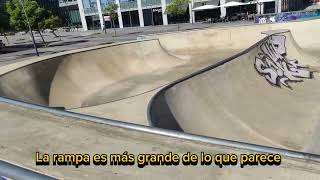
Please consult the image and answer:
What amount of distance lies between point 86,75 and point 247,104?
40.7 ft

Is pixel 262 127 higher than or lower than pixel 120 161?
lower

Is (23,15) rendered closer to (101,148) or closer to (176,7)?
(176,7)

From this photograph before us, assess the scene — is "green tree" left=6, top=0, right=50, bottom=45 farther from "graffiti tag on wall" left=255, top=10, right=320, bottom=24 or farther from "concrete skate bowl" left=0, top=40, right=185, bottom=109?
"graffiti tag on wall" left=255, top=10, right=320, bottom=24

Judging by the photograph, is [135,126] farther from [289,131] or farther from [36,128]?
[289,131]

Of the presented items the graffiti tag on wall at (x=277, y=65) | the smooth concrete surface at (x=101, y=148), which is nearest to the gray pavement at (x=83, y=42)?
the graffiti tag on wall at (x=277, y=65)

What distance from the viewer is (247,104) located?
14.7 metres

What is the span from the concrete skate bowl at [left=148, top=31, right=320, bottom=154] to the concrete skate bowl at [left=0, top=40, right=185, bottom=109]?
6.96 meters

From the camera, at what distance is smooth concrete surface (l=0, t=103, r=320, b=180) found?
15.3ft

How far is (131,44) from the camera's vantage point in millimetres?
26359

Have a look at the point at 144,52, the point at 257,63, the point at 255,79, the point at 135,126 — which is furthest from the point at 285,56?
the point at 135,126

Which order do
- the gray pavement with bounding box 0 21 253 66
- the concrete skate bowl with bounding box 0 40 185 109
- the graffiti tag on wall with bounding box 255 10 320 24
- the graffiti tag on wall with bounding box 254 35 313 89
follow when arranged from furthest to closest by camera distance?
the gray pavement with bounding box 0 21 253 66, the graffiti tag on wall with bounding box 255 10 320 24, the graffiti tag on wall with bounding box 254 35 313 89, the concrete skate bowl with bounding box 0 40 185 109

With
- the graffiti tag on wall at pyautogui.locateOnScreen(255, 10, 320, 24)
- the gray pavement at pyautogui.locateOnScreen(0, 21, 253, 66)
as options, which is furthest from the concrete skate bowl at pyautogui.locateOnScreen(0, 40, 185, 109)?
the gray pavement at pyautogui.locateOnScreen(0, 21, 253, 66)

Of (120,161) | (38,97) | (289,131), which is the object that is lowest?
(289,131)

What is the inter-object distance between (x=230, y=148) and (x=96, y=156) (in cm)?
225
